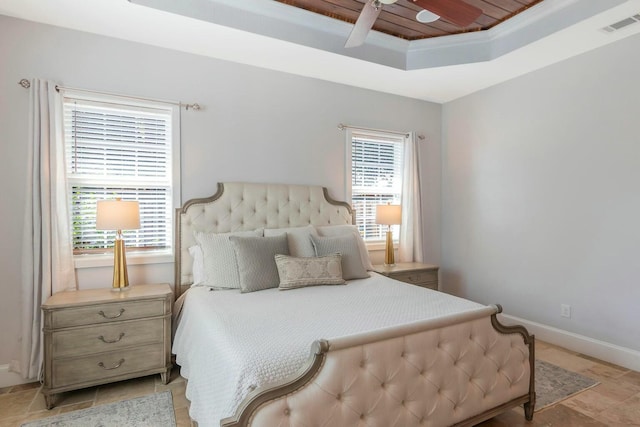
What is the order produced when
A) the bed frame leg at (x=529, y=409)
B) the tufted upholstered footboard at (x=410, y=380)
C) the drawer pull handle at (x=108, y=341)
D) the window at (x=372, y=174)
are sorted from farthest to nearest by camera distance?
the window at (x=372, y=174)
the drawer pull handle at (x=108, y=341)
the bed frame leg at (x=529, y=409)
the tufted upholstered footboard at (x=410, y=380)

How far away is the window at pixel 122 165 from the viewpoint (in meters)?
2.77

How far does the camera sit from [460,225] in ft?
14.2

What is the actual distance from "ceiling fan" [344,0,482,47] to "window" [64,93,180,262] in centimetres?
176

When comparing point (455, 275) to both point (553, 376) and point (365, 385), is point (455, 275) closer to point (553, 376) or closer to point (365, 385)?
point (553, 376)

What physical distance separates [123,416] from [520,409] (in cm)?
252

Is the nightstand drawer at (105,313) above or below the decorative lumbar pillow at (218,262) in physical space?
below

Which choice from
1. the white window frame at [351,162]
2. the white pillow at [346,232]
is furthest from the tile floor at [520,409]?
the white window frame at [351,162]

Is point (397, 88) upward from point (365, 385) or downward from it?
upward

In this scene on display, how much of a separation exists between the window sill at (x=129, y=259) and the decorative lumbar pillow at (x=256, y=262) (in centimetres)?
72

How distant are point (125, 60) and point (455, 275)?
4184 millimetres

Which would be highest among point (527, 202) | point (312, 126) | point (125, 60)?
point (125, 60)

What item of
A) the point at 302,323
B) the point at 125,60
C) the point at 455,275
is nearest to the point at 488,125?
the point at 455,275

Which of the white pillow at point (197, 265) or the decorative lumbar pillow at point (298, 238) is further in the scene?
the decorative lumbar pillow at point (298, 238)

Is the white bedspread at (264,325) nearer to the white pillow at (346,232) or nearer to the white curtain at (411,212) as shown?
the white pillow at (346,232)
